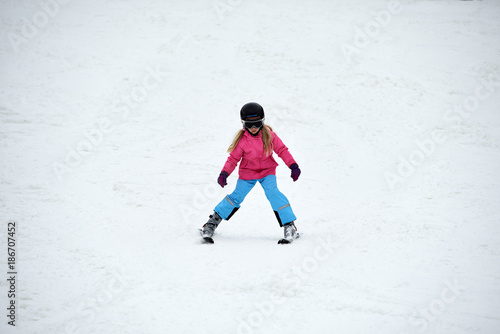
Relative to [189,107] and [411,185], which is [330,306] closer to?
[411,185]

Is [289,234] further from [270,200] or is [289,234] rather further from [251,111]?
[251,111]

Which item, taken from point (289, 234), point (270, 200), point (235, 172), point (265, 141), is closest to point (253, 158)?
point (265, 141)

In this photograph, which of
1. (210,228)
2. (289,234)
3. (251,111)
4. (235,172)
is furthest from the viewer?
(235,172)

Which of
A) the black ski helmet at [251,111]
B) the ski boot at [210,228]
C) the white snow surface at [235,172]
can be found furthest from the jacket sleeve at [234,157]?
the white snow surface at [235,172]

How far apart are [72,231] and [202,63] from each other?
6.36m

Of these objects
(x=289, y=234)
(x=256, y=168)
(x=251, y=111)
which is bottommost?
(x=289, y=234)

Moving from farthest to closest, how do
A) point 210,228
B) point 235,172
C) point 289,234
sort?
point 235,172 < point 210,228 < point 289,234

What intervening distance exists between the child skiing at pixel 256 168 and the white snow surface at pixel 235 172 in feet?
0.89

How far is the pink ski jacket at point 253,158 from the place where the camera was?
484 cm

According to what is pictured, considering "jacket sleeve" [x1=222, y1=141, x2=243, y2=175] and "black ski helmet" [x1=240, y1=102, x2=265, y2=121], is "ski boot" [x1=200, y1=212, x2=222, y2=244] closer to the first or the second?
"jacket sleeve" [x1=222, y1=141, x2=243, y2=175]

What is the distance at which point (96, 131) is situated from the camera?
7.98 m

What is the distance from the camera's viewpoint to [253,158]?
15.9 ft

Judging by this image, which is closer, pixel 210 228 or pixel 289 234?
pixel 289 234

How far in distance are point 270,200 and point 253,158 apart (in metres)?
0.54
